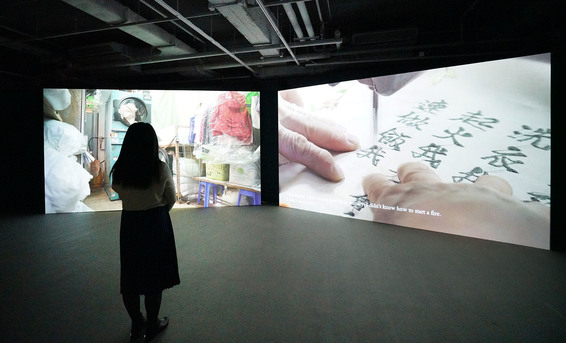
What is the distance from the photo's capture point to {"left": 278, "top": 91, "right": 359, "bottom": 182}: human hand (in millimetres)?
5312

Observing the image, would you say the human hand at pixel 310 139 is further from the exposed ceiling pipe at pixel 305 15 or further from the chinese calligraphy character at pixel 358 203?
the exposed ceiling pipe at pixel 305 15

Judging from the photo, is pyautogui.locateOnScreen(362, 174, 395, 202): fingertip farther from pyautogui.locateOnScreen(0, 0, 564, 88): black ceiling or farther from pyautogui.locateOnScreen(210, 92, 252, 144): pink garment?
pyautogui.locateOnScreen(210, 92, 252, 144): pink garment

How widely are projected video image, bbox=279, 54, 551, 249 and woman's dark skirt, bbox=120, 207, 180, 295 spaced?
13.0ft

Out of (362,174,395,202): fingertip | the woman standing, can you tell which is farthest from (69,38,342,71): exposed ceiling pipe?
the woman standing

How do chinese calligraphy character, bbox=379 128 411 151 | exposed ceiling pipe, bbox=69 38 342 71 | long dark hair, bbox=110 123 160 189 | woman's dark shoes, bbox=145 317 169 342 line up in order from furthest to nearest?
chinese calligraphy character, bbox=379 128 411 151 → exposed ceiling pipe, bbox=69 38 342 71 → woman's dark shoes, bbox=145 317 169 342 → long dark hair, bbox=110 123 160 189

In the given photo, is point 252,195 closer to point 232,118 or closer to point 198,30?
point 232,118

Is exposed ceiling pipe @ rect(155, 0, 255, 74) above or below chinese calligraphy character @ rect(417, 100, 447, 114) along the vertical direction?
above

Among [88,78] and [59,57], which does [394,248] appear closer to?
[59,57]

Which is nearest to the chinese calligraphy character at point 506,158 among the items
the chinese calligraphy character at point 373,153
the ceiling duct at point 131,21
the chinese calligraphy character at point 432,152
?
the chinese calligraphy character at point 432,152

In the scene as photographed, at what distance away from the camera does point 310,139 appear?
5.67 meters

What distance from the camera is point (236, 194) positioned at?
20.7 feet

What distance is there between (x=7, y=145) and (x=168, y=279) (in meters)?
7.56

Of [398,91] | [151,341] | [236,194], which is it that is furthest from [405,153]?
[151,341]

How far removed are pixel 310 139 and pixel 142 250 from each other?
4.45 meters
